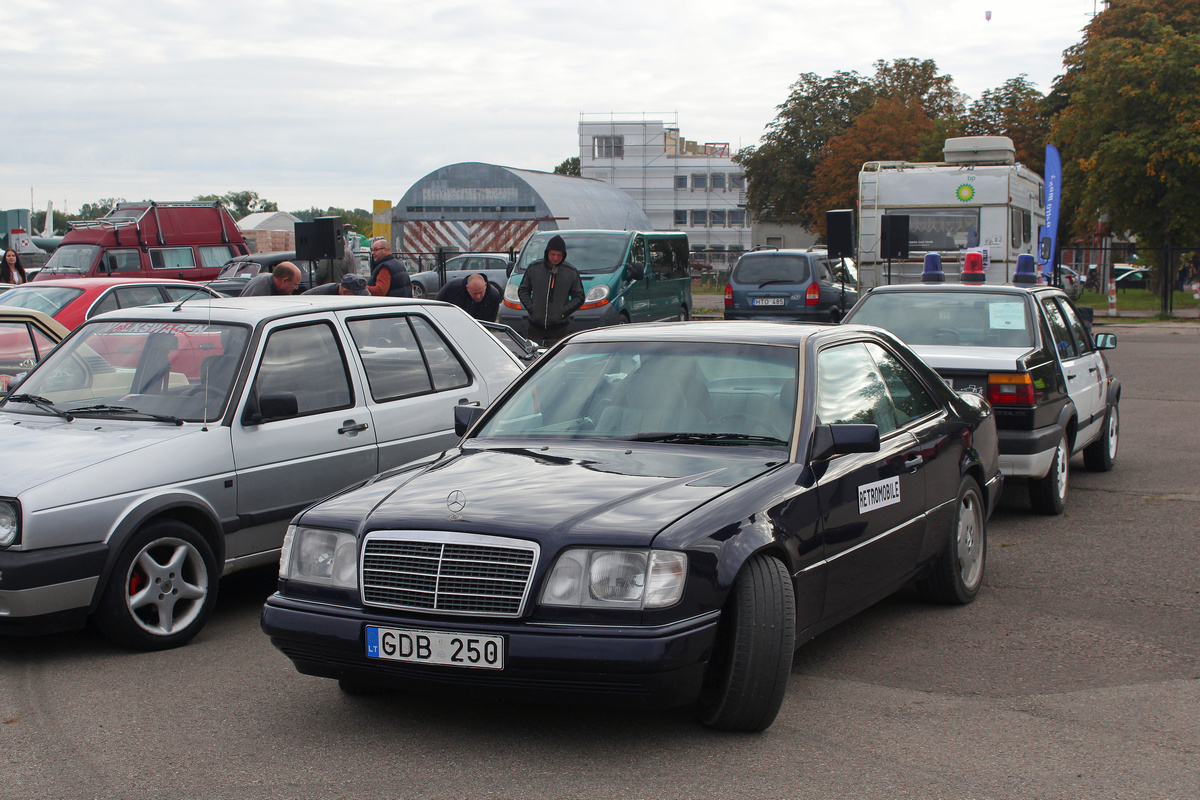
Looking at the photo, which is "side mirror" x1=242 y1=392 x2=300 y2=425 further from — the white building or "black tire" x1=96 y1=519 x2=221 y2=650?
the white building

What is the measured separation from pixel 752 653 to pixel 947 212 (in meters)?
18.0

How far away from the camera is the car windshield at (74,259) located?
23.9 m

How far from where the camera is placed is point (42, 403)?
6.01m

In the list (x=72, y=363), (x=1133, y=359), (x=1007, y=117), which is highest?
(x=1007, y=117)

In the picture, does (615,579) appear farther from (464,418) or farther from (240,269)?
(240,269)

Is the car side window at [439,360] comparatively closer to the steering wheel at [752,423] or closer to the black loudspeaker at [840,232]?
the steering wheel at [752,423]

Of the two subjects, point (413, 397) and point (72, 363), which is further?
point (413, 397)

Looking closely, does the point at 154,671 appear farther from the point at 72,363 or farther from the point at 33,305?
the point at 33,305

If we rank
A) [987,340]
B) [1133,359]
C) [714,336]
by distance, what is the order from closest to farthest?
[714,336] → [987,340] → [1133,359]

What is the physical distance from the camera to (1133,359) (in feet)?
69.3

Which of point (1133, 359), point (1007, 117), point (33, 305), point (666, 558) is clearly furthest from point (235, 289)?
point (1007, 117)

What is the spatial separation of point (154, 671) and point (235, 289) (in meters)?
19.9

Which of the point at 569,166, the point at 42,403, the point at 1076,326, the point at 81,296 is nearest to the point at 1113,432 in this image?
the point at 1076,326

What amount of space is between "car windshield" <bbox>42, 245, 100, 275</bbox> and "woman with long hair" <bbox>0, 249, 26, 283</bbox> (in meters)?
3.69
